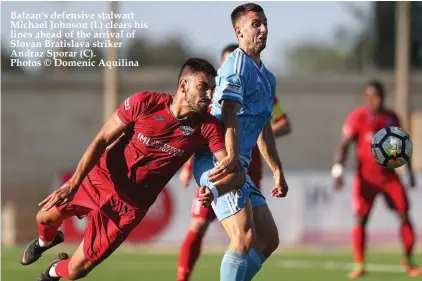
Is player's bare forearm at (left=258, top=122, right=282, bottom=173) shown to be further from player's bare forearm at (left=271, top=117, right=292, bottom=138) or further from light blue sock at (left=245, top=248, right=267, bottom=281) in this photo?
player's bare forearm at (left=271, top=117, right=292, bottom=138)

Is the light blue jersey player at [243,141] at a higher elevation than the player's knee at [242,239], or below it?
higher

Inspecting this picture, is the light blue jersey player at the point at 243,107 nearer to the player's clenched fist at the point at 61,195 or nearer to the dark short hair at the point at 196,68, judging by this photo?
the dark short hair at the point at 196,68

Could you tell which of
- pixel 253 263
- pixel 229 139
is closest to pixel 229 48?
pixel 229 139

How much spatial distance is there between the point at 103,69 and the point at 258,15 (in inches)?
885

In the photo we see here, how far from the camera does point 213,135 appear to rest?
8.44 m

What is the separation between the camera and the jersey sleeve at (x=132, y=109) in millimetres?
8398

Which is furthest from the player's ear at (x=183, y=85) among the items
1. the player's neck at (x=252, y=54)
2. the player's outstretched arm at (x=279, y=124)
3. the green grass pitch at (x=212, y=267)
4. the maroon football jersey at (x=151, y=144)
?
the green grass pitch at (x=212, y=267)

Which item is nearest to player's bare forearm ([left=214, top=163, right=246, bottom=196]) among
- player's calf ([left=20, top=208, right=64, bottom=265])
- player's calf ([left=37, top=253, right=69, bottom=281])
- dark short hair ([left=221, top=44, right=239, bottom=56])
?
player's calf ([left=20, top=208, right=64, bottom=265])

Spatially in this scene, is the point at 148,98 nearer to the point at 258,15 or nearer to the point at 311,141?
the point at 258,15

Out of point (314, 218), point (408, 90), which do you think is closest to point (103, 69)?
point (408, 90)

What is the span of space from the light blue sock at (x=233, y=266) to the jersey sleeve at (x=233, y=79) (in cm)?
118

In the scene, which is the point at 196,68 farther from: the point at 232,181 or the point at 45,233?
the point at 45,233

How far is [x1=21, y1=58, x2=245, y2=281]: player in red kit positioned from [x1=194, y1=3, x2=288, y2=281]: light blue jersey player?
141 millimetres

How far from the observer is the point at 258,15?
8562 millimetres
